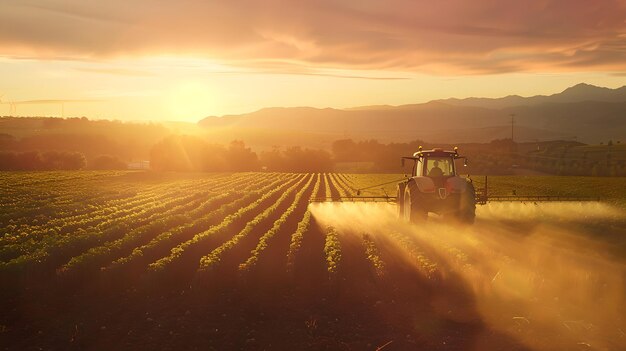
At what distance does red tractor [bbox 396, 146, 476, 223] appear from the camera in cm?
1786

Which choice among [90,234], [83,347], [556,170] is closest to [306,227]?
[90,234]

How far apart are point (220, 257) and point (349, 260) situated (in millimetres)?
3378

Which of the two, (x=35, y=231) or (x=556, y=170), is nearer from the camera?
(x=35, y=231)

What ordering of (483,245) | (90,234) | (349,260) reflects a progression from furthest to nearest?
(90,234), (483,245), (349,260)

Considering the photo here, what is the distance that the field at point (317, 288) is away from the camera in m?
8.97

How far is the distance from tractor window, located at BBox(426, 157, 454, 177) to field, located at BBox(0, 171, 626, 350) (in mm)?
1889

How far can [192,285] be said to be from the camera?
461 inches

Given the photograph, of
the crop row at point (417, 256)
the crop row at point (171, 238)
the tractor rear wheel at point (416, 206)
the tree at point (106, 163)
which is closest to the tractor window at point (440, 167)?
the tractor rear wheel at point (416, 206)

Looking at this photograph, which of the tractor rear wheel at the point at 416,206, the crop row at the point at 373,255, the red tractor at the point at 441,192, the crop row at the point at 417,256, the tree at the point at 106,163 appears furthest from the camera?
the tree at the point at 106,163

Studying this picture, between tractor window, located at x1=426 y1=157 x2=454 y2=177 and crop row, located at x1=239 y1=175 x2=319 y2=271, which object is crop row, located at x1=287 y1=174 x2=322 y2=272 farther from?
tractor window, located at x1=426 y1=157 x2=454 y2=177

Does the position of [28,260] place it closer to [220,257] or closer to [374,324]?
[220,257]

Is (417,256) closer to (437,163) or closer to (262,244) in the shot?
(262,244)

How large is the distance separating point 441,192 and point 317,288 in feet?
25.1

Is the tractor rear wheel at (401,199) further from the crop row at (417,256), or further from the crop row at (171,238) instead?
the crop row at (171,238)
